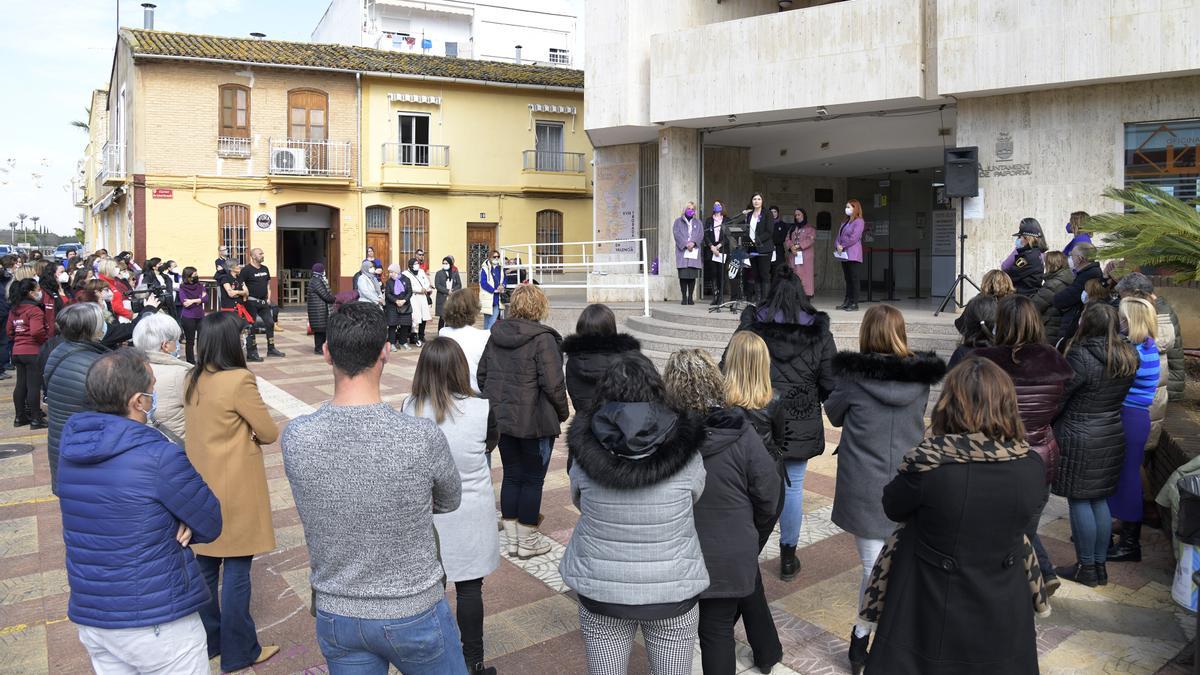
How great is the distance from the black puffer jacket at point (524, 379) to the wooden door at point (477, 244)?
23006 mm

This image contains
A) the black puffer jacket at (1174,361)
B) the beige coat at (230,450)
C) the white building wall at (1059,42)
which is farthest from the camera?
the white building wall at (1059,42)

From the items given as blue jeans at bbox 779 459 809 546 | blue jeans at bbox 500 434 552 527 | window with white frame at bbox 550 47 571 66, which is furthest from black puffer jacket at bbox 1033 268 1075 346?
window with white frame at bbox 550 47 571 66

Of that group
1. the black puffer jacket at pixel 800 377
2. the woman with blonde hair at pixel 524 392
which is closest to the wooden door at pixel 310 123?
the woman with blonde hair at pixel 524 392

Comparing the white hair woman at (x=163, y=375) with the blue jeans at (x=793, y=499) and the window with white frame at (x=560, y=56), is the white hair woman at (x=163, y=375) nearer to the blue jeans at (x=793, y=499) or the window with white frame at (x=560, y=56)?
the blue jeans at (x=793, y=499)

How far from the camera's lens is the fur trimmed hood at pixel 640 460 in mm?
2984

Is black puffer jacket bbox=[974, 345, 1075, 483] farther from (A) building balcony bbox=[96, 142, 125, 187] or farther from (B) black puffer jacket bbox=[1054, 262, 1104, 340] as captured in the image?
(A) building balcony bbox=[96, 142, 125, 187]

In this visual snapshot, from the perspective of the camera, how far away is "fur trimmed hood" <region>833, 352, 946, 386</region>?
4223 mm

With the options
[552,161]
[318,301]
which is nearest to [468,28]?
[552,161]

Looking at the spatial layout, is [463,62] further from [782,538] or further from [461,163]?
[782,538]

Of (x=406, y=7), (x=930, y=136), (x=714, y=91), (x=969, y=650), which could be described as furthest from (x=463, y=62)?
(x=969, y=650)

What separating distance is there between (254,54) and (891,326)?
988 inches

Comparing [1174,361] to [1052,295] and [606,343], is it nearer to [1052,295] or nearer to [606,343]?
[1052,295]

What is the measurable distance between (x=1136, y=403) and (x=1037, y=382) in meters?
1.16

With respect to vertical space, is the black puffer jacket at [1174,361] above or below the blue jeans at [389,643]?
above
